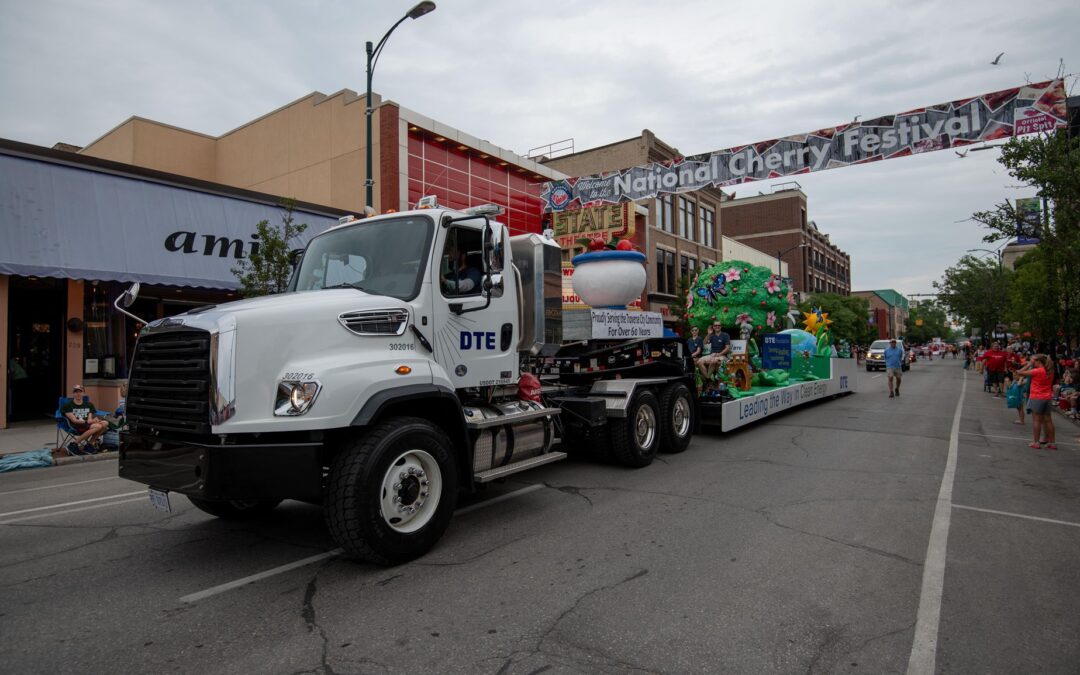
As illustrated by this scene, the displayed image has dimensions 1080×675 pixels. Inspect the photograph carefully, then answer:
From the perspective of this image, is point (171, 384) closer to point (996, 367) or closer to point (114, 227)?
point (114, 227)

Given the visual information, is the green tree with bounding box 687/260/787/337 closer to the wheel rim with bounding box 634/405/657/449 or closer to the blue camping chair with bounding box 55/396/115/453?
the wheel rim with bounding box 634/405/657/449

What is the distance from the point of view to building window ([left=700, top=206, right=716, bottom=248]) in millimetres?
40469

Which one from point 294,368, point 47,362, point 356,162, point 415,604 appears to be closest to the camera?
point 415,604

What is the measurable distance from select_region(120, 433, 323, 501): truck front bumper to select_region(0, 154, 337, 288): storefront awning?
1087 cm

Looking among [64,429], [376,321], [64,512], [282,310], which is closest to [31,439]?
[64,429]

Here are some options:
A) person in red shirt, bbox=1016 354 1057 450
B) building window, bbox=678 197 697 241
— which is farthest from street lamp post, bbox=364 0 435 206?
building window, bbox=678 197 697 241

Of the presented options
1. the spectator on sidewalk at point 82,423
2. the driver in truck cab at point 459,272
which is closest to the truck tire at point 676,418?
the driver in truck cab at point 459,272

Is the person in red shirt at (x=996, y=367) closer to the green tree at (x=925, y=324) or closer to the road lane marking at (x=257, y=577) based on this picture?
the road lane marking at (x=257, y=577)

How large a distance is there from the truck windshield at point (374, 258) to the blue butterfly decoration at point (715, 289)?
9.83m

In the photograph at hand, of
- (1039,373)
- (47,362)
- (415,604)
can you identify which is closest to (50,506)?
(415,604)

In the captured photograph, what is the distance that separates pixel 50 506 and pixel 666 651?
692cm

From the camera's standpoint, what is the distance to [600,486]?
6.77 meters

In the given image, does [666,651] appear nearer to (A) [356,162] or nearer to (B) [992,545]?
(B) [992,545]

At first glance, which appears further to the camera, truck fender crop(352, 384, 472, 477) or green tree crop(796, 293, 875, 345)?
green tree crop(796, 293, 875, 345)
